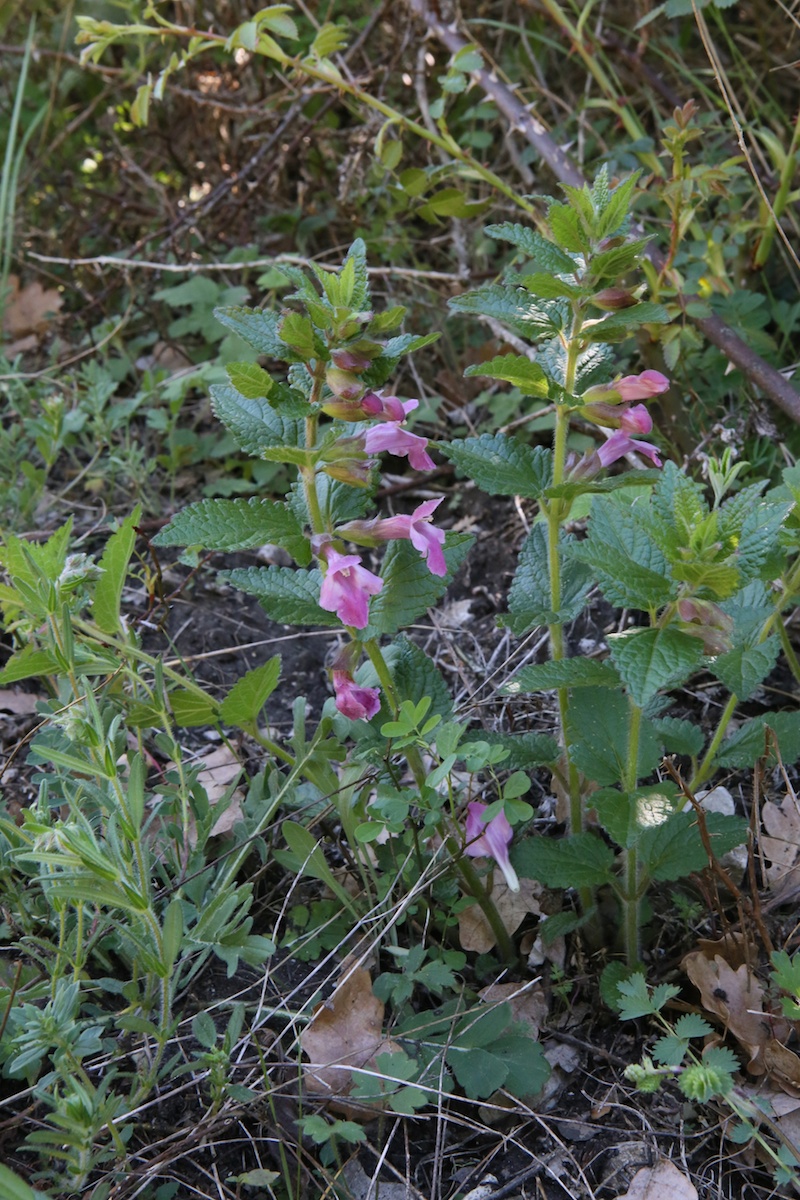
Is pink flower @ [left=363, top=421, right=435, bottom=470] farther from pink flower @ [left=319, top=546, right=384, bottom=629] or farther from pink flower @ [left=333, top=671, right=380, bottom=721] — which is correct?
pink flower @ [left=333, top=671, right=380, bottom=721]

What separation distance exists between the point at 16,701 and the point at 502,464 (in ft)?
4.50

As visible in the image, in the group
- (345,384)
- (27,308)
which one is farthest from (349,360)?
(27,308)

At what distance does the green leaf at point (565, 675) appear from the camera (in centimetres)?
Result: 137

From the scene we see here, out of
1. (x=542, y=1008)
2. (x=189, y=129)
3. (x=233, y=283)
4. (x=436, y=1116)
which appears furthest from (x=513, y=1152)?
(x=189, y=129)

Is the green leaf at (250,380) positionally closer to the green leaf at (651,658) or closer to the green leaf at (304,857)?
the green leaf at (651,658)

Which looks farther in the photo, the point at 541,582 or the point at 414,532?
the point at 541,582

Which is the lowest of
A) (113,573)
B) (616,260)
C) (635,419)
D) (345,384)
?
(113,573)

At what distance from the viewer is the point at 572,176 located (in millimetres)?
2609

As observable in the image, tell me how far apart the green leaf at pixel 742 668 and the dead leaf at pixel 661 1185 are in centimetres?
70

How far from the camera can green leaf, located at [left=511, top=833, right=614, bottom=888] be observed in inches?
62.6

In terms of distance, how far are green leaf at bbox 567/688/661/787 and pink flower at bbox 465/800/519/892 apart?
6.5 inches

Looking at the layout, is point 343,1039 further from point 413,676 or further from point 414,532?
point 414,532

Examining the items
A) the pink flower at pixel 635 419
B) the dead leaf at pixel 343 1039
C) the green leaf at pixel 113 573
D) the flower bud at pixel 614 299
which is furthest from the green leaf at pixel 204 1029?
the flower bud at pixel 614 299

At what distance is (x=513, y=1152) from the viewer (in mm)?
1523
